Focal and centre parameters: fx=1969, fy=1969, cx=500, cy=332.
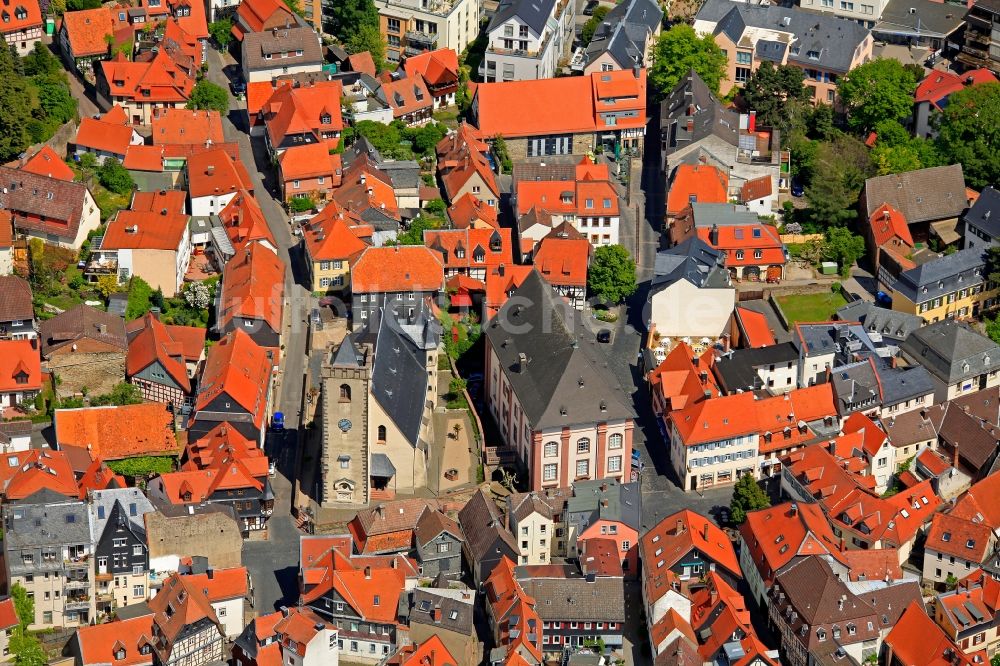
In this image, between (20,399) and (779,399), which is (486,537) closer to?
(779,399)

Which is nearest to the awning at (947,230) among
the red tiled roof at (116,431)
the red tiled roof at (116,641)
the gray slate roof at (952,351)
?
the gray slate roof at (952,351)

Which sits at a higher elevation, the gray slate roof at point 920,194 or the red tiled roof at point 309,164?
the red tiled roof at point 309,164

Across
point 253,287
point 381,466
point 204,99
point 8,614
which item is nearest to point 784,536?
point 381,466

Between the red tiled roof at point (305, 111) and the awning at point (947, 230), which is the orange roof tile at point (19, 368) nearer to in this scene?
the red tiled roof at point (305, 111)

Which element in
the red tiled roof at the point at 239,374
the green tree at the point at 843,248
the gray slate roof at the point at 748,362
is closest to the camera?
Result: the red tiled roof at the point at 239,374

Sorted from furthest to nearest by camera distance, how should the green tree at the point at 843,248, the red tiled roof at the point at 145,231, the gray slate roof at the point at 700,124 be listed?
the gray slate roof at the point at 700,124 → the green tree at the point at 843,248 → the red tiled roof at the point at 145,231

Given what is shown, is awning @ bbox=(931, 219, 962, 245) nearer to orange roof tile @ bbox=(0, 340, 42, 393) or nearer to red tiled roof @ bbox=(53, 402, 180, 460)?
red tiled roof @ bbox=(53, 402, 180, 460)

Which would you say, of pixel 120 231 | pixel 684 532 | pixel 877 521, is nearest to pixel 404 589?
pixel 684 532

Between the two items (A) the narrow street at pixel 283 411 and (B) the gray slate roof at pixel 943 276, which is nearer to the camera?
(A) the narrow street at pixel 283 411
